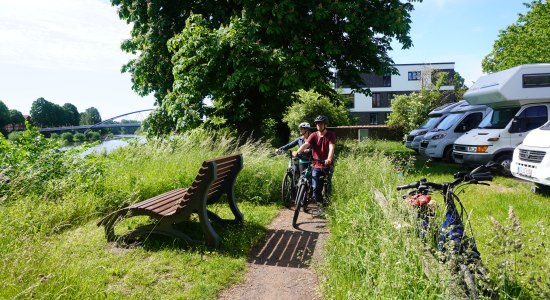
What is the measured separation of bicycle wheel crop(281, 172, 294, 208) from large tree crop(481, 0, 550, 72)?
24.5m

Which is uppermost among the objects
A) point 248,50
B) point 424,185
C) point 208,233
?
point 248,50

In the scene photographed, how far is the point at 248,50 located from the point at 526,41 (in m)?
23.3

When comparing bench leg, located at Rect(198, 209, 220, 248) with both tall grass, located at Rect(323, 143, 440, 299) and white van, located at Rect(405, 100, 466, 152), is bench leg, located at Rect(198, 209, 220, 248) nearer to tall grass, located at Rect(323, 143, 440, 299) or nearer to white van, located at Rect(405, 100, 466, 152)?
tall grass, located at Rect(323, 143, 440, 299)

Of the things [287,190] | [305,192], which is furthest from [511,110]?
[305,192]

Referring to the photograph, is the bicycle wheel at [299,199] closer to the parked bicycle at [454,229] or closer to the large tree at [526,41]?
the parked bicycle at [454,229]

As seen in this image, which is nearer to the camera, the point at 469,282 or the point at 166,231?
the point at 469,282

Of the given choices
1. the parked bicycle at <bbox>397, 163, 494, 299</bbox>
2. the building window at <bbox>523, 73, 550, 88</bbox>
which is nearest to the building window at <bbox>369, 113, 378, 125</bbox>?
the building window at <bbox>523, 73, 550, 88</bbox>

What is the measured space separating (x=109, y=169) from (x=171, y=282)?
16.0 feet

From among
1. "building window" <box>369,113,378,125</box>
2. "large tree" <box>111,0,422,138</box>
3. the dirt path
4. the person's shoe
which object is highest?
"large tree" <box>111,0,422,138</box>

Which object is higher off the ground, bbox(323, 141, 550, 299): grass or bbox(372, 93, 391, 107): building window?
bbox(372, 93, 391, 107): building window

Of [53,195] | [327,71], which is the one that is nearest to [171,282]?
[53,195]

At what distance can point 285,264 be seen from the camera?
4.77 metres

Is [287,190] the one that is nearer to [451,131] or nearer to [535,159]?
[535,159]

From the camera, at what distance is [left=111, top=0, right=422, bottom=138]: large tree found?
40.3 ft
